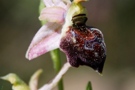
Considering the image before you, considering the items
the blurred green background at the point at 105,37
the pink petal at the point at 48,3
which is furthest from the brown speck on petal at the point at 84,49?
the blurred green background at the point at 105,37

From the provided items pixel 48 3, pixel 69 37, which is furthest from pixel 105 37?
pixel 69 37

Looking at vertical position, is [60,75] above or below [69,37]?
below

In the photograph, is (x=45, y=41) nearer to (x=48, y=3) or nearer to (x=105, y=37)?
(x=48, y=3)

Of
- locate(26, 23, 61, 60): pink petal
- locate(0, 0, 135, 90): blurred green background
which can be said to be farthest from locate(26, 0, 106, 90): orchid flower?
locate(0, 0, 135, 90): blurred green background

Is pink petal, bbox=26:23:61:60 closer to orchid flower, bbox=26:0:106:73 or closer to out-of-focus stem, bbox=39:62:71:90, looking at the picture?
orchid flower, bbox=26:0:106:73

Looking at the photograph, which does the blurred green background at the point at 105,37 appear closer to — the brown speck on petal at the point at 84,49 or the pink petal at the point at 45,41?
the pink petal at the point at 45,41

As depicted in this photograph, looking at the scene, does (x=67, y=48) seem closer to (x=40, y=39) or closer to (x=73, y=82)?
(x=40, y=39)

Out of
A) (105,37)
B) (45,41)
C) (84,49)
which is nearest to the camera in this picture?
(84,49)
